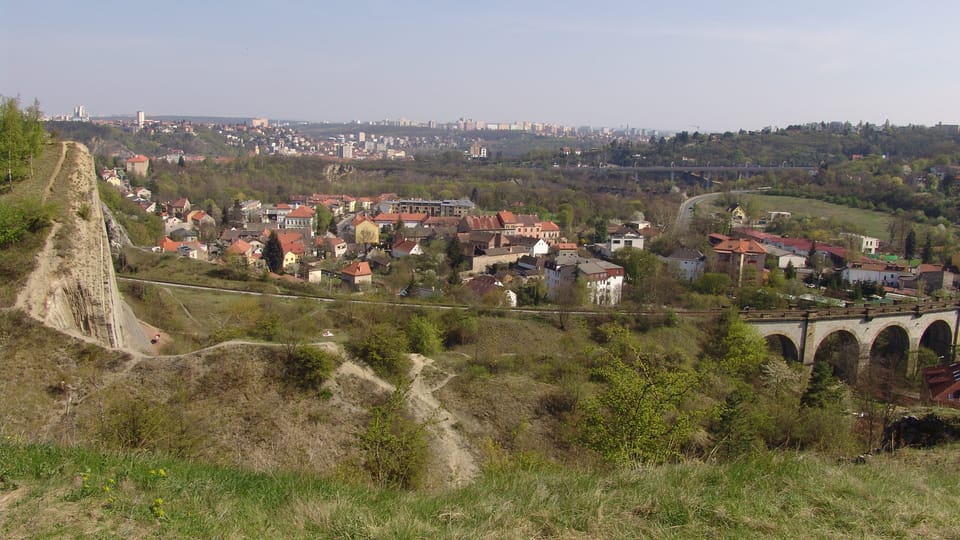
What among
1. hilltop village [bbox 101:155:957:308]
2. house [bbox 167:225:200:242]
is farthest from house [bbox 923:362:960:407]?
house [bbox 167:225:200:242]

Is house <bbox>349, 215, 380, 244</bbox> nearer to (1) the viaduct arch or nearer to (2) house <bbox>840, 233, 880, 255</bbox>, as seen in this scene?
(1) the viaduct arch

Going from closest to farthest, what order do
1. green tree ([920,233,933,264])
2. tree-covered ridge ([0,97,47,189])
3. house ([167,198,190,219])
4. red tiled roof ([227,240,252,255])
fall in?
1. tree-covered ridge ([0,97,47,189])
2. red tiled roof ([227,240,252,255])
3. green tree ([920,233,933,264])
4. house ([167,198,190,219])

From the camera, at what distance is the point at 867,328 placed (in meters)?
23.2

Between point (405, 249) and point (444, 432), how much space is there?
26067mm

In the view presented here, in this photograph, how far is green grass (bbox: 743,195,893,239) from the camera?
45.9 m

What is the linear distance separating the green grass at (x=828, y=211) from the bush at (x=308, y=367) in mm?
43419

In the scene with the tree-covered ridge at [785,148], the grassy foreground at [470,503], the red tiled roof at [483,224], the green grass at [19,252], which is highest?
the tree-covered ridge at [785,148]

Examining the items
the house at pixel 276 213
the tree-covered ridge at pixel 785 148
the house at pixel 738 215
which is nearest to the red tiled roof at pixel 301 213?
the house at pixel 276 213

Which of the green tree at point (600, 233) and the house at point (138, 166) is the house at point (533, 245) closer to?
the green tree at point (600, 233)

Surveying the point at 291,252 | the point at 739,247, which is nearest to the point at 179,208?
the point at 291,252

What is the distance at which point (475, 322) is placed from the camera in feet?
62.5

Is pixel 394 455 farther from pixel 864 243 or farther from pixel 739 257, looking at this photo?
pixel 864 243

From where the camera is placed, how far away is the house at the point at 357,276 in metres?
28.5

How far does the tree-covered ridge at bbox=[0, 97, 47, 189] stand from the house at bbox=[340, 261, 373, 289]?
14.2 m
